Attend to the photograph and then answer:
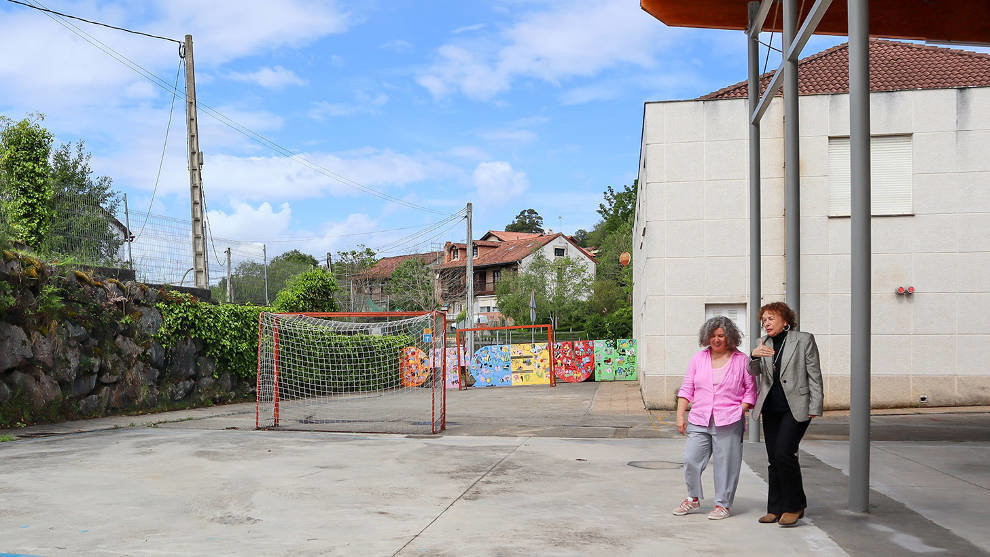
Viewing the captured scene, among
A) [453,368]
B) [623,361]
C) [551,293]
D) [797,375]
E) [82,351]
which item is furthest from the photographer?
[551,293]

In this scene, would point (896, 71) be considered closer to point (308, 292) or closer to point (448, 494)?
point (308, 292)

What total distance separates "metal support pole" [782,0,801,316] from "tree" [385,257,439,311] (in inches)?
1588

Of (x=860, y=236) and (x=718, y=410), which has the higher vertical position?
(x=860, y=236)

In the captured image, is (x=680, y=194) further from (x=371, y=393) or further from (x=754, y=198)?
(x=371, y=393)

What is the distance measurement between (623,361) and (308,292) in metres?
11.2

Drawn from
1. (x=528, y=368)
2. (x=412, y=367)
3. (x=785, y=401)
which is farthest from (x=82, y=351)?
(x=528, y=368)

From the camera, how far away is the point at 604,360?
27.8 meters

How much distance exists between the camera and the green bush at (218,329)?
54.1 ft

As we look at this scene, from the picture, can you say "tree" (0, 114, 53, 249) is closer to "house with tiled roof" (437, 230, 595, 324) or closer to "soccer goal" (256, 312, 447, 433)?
"soccer goal" (256, 312, 447, 433)

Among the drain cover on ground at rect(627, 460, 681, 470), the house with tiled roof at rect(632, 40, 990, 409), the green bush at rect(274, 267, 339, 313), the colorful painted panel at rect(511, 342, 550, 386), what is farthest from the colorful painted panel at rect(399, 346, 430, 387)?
the drain cover on ground at rect(627, 460, 681, 470)

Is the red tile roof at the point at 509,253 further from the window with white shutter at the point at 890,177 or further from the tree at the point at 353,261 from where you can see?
the window with white shutter at the point at 890,177

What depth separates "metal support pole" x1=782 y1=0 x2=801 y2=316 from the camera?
847 cm

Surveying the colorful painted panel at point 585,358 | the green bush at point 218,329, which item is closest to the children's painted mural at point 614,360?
the colorful painted panel at point 585,358

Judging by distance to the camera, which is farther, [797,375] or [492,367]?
[492,367]
